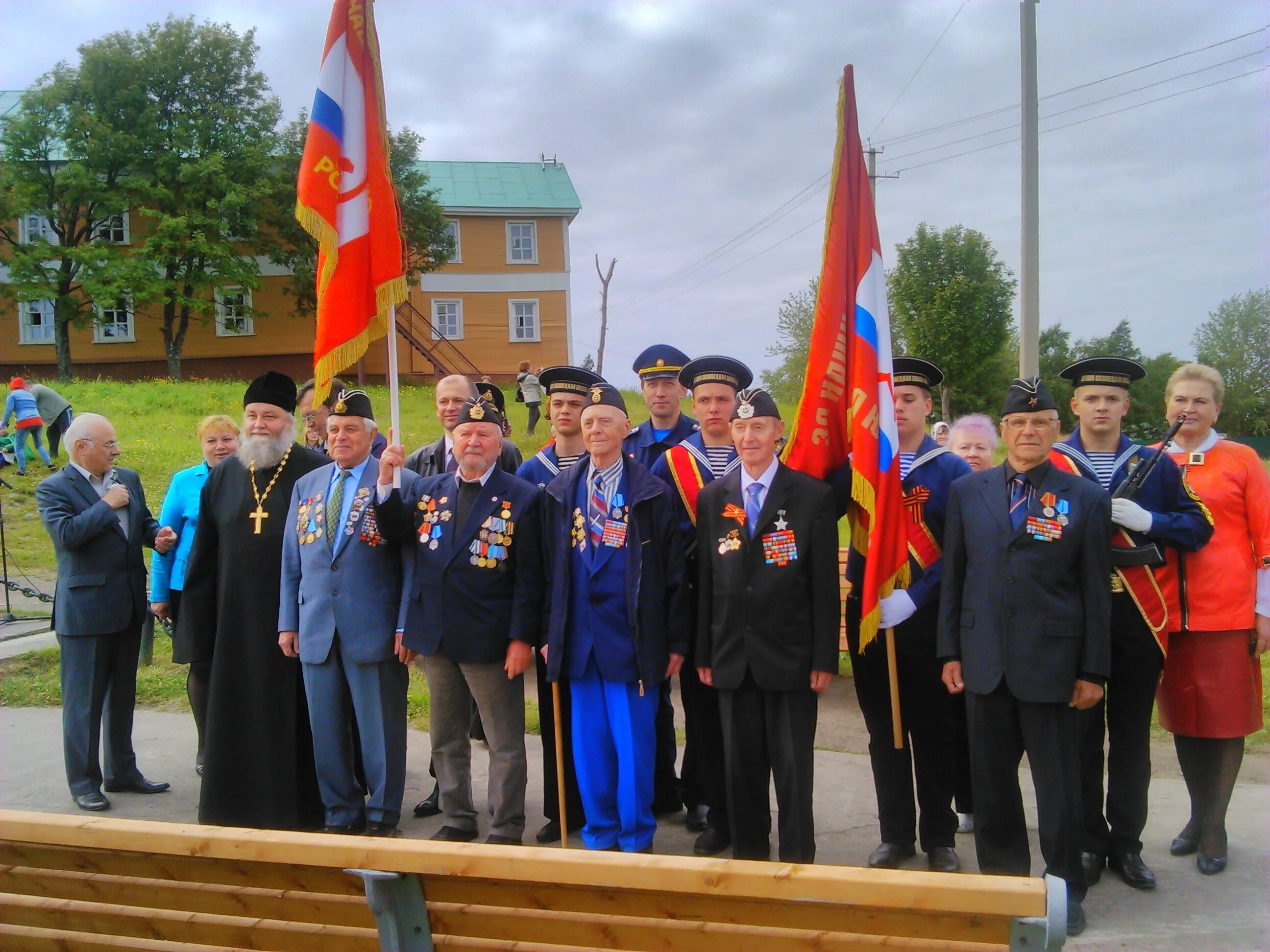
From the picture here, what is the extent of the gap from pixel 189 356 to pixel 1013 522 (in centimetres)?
3582

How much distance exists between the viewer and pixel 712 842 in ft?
14.9

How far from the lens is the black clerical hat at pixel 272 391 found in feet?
16.3

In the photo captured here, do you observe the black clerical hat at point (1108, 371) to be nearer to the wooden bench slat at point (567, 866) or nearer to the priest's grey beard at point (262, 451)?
the wooden bench slat at point (567, 866)

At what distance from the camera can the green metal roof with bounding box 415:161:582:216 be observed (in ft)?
121

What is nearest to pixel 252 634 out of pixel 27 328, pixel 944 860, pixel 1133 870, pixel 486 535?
pixel 486 535

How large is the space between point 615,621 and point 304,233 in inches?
1256

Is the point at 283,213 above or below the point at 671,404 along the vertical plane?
above

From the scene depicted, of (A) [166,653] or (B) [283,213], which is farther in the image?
(B) [283,213]

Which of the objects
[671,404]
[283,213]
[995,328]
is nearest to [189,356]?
[283,213]

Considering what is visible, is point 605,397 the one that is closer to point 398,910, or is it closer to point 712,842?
point 712,842

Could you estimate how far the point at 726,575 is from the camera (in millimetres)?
4148

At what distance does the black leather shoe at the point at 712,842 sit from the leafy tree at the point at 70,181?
32205 millimetres

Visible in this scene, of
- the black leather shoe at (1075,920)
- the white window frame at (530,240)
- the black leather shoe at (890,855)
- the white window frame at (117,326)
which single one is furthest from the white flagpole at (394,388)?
the white window frame at (530,240)

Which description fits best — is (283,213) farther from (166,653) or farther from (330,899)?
(330,899)
